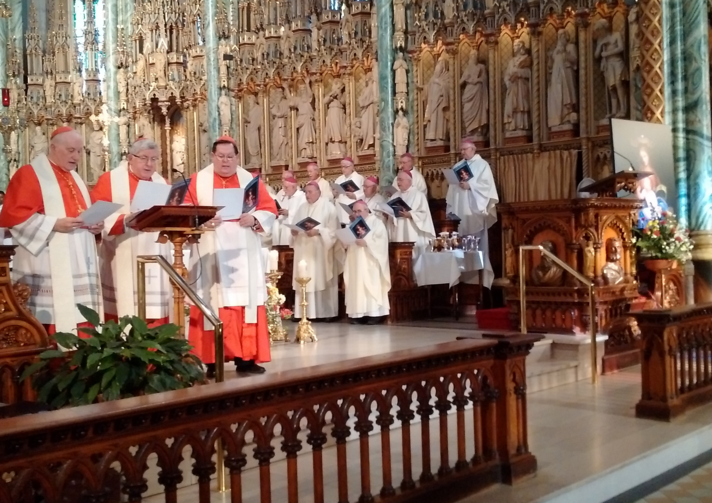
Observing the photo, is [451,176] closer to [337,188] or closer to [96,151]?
[337,188]

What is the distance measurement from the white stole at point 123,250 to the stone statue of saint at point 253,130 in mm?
10170

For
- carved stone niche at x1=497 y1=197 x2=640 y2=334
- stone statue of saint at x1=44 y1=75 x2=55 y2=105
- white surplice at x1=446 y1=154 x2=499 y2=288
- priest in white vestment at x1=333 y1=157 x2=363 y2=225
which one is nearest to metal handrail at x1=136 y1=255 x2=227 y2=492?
carved stone niche at x1=497 y1=197 x2=640 y2=334

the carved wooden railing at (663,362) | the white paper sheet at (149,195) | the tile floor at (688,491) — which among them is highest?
the white paper sheet at (149,195)

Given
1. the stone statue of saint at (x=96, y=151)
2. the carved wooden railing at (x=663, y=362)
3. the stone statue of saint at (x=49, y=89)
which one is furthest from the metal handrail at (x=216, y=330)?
the stone statue of saint at (x=49, y=89)

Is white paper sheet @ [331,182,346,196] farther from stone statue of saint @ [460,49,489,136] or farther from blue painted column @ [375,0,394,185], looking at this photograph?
stone statue of saint @ [460,49,489,136]

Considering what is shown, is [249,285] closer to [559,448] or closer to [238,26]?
[559,448]

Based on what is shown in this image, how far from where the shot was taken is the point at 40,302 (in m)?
5.67

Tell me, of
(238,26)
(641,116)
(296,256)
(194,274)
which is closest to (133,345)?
(194,274)

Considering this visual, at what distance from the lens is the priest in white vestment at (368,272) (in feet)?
34.8

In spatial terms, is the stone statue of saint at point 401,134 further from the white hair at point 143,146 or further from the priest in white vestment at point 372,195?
the white hair at point 143,146

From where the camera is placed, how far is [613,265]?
8656 millimetres

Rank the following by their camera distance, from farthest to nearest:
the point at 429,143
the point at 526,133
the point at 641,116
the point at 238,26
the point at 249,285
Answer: the point at 238,26, the point at 429,143, the point at 526,133, the point at 641,116, the point at 249,285

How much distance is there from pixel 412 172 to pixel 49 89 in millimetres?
11655

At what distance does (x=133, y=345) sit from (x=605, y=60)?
A: 30.3ft
